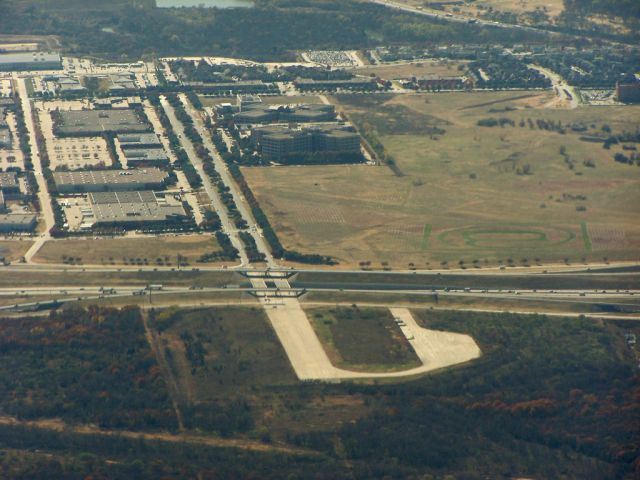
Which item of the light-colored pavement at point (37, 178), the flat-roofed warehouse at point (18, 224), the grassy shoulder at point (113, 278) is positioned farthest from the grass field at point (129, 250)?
the flat-roofed warehouse at point (18, 224)

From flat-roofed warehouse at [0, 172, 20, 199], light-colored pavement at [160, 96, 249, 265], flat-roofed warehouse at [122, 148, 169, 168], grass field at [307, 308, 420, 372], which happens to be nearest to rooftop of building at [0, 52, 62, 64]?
light-colored pavement at [160, 96, 249, 265]

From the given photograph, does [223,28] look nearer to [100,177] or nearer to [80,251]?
[100,177]

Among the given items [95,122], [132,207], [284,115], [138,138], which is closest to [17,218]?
[132,207]

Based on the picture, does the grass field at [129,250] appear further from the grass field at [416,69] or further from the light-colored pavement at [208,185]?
the grass field at [416,69]

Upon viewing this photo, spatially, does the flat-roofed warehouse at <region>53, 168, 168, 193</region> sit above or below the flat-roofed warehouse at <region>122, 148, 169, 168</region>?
above

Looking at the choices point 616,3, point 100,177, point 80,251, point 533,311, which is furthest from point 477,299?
point 616,3

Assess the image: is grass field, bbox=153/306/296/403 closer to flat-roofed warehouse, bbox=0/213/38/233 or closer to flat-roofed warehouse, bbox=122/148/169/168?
flat-roofed warehouse, bbox=0/213/38/233

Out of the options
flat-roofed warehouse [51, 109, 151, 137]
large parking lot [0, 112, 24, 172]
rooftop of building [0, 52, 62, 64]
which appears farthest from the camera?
rooftop of building [0, 52, 62, 64]
